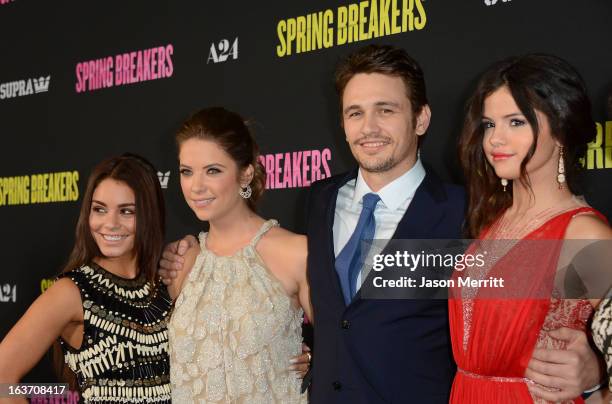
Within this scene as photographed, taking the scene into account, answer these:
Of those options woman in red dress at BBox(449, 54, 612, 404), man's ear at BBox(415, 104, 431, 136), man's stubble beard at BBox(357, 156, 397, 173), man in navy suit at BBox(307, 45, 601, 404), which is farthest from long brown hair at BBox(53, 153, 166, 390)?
woman in red dress at BBox(449, 54, 612, 404)

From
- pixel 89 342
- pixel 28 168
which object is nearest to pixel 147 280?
pixel 89 342

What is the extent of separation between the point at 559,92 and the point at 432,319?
71 centimetres

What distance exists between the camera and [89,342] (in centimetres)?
255

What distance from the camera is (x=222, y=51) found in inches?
150

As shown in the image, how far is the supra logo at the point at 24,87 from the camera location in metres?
4.60

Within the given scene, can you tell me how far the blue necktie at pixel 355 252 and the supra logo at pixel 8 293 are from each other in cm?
291

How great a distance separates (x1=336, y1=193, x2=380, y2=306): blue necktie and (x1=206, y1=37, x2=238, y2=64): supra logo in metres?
1.58

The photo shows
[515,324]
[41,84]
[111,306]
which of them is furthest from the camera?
[41,84]

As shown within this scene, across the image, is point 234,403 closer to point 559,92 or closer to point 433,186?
point 433,186

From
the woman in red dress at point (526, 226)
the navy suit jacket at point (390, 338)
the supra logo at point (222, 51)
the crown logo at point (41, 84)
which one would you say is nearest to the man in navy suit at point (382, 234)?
the navy suit jacket at point (390, 338)

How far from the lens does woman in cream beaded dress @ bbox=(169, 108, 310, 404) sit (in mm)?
2498

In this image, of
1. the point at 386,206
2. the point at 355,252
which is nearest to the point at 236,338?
the point at 355,252

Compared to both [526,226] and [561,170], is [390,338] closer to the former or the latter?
[526,226]

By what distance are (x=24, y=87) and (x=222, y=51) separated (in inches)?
60.5
